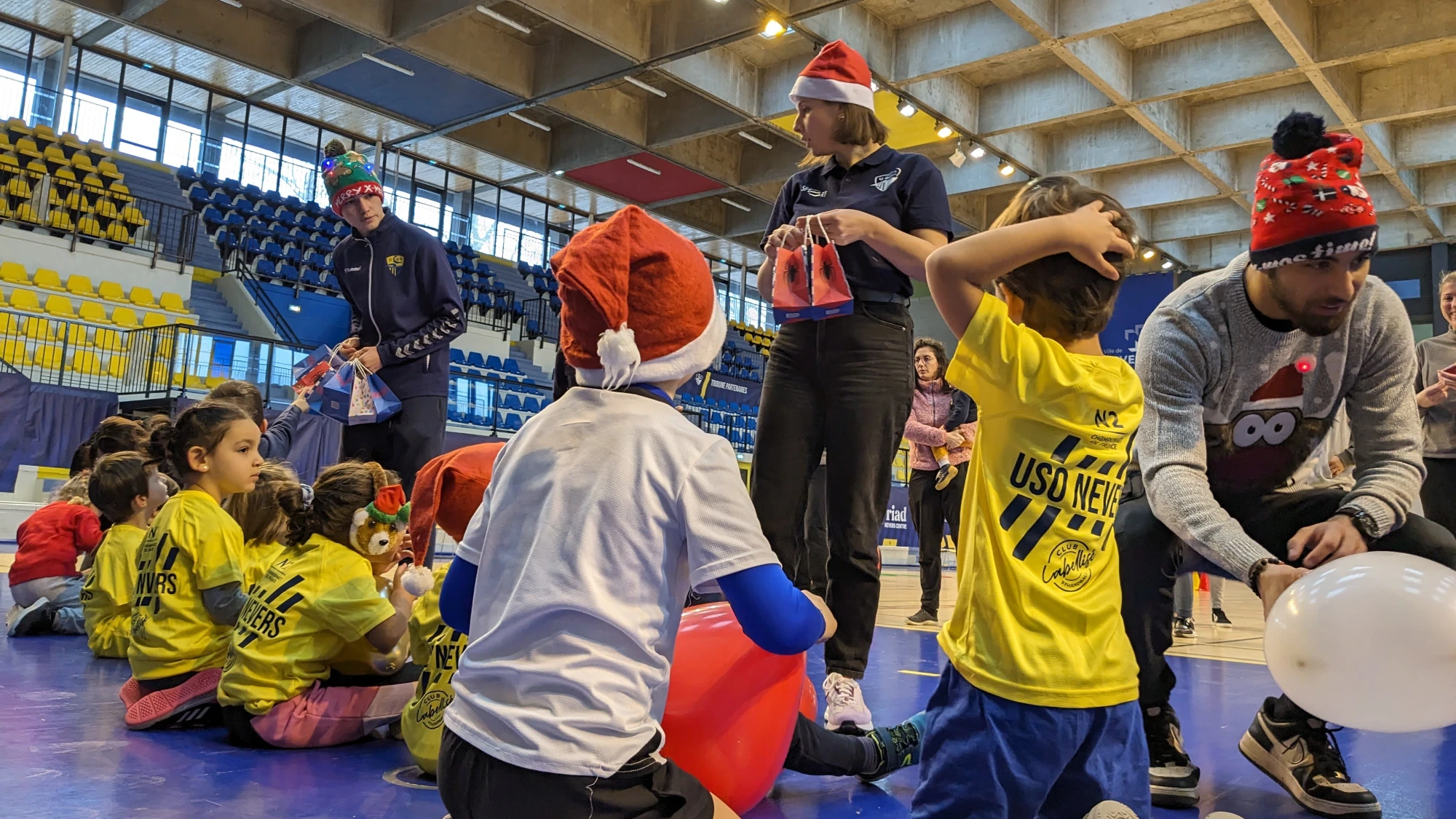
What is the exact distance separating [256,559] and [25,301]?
10502 mm

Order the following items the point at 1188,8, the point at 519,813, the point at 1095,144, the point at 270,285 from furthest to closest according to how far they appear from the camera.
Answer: the point at 270,285 → the point at 1095,144 → the point at 1188,8 → the point at 519,813

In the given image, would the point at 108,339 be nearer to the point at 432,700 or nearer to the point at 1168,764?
the point at 432,700

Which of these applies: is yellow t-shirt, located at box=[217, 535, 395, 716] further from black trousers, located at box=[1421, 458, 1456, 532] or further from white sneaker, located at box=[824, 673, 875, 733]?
black trousers, located at box=[1421, 458, 1456, 532]

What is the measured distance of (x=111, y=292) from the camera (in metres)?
12.4

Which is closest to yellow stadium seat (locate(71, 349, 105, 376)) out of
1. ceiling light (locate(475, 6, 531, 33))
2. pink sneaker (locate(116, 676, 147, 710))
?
ceiling light (locate(475, 6, 531, 33))

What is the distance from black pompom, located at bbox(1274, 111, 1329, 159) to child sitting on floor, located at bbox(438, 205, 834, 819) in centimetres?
117

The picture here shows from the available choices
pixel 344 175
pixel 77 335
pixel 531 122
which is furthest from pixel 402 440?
pixel 531 122

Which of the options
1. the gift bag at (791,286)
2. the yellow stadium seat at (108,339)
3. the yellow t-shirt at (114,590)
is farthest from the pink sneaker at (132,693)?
the yellow stadium seat at (108,339)

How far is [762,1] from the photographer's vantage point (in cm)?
881

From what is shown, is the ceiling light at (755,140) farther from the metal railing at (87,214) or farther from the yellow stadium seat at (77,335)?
the yellow stadium seat at (77,335)

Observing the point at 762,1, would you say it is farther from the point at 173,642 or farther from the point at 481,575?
the point at 481,575

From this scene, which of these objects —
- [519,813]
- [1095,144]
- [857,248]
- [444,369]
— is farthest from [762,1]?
[519,813]

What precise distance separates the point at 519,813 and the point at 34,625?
12.9ft

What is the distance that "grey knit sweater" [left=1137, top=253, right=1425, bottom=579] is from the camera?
5.95 ft
